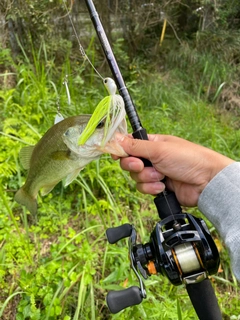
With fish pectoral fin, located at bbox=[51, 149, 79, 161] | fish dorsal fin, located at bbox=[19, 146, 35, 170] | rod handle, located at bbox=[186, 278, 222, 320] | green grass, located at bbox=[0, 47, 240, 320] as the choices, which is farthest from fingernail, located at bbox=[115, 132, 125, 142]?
green grass, located at bbox=[0, 47, 240, 320]

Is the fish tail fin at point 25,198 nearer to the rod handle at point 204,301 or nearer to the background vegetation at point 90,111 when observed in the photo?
the background vegetation at point 90,111

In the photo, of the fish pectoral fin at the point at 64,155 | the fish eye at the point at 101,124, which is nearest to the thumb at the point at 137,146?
the fish eye at the point at 101,124

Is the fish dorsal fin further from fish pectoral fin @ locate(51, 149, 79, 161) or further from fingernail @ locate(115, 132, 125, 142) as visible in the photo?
fingernail @ locate(115, 132, 125, 142)

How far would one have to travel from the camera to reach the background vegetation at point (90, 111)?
2061mm

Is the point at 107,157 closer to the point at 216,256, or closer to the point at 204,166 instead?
the point at 204,166

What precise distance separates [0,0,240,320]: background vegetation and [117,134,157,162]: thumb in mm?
636

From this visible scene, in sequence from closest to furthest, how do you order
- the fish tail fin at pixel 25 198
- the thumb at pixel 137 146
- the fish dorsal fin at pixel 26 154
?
1. the thumb at pixel 137 146
2. the fish dorsal fin at pixel 26 154
3. the fish tail fin at pixel 25 198

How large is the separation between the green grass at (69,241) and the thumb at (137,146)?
76 cm

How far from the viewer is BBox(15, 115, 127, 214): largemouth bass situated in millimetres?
1329

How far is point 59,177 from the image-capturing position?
1.54m

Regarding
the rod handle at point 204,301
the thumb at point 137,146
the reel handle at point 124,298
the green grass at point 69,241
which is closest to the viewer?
the reel handle at point 124,298

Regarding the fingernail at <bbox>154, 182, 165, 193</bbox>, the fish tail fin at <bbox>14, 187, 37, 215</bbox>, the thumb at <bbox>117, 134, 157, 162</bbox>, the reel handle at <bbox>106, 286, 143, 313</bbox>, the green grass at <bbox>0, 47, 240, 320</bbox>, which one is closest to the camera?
the reel handle at <bbox>106, 286, 143, 313</bbox>

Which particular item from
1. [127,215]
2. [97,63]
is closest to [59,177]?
[127,215]

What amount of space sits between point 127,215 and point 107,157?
1.96 feet
